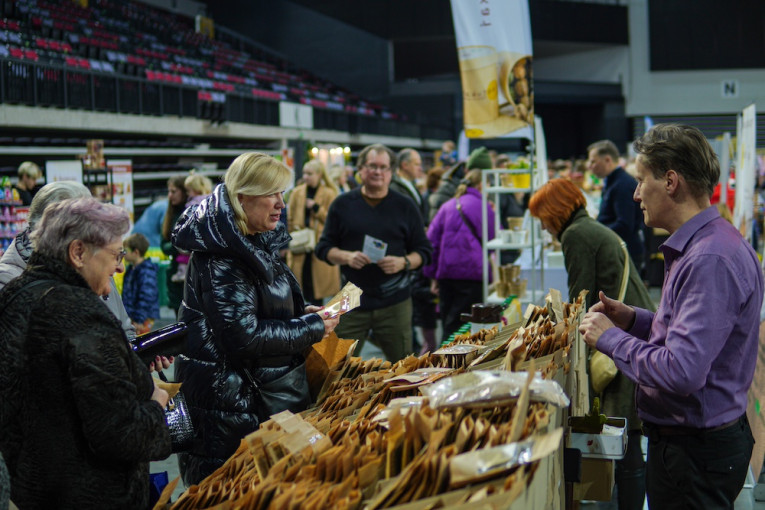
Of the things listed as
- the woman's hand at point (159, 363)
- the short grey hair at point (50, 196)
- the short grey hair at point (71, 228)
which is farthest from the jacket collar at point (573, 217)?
the short grey hair at point (71, 228)

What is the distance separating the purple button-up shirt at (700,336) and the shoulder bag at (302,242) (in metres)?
5.71

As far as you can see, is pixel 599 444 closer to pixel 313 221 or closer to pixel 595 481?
pixel 595 481

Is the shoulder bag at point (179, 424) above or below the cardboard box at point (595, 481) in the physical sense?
above

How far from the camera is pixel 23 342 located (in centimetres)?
189

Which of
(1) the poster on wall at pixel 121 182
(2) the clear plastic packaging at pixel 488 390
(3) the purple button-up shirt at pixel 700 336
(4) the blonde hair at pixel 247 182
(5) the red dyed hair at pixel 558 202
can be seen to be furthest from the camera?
(1) the poster on wall at pixel 121 182

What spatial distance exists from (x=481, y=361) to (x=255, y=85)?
22059 mm

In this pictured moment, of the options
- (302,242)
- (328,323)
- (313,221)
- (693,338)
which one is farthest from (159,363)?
(313,221)

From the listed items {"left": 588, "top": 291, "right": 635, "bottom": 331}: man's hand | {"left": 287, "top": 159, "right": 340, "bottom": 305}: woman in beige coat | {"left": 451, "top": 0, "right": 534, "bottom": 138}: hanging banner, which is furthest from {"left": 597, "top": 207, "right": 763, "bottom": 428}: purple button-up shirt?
{"left": 287, "top": 159, "right": 340, "bottom": 305}: woman in beige coat

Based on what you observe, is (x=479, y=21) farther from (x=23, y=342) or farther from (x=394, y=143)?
(x=394, y=143)

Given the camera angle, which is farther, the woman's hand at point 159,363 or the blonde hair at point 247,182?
the blonde hair at point 247,182

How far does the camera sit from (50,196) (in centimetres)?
310

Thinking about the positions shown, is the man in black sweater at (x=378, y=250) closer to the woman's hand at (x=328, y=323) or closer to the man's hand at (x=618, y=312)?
the woman's hand at (x=328, y=323)

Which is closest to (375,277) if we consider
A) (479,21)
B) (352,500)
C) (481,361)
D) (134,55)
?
(479,21)

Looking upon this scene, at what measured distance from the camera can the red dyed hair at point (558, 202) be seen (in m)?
3.72
